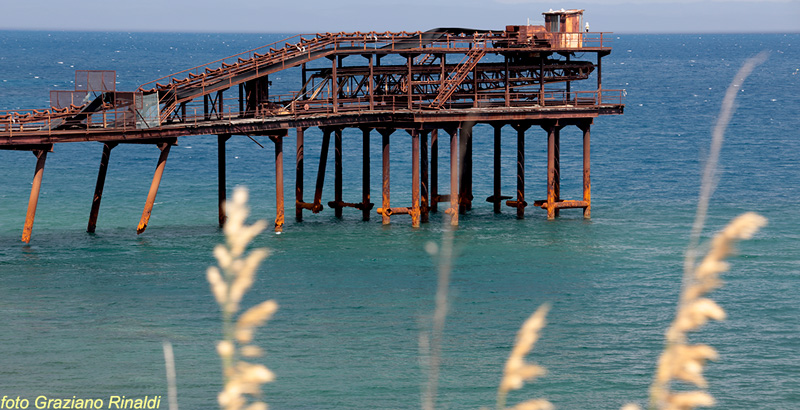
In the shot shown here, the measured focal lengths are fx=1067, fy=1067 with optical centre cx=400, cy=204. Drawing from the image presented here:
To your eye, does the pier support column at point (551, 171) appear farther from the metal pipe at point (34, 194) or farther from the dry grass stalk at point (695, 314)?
the dry grass stalk at point (695, 314)

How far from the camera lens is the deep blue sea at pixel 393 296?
25984mm

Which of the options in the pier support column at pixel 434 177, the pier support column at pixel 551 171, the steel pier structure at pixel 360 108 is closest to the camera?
the steel pier structure at pixel 360 108

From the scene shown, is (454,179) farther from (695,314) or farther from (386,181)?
(695,314)

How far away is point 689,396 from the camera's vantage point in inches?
148

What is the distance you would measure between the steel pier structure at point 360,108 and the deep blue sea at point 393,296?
2030mm

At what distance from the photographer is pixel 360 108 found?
47.8 m

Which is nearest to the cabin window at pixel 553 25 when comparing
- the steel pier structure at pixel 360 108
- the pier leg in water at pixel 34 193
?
the steel pier structure at pixel 360 108

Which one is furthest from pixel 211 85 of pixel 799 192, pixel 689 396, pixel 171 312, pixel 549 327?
pixel 689 396

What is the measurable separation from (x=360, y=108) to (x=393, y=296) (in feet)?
49.0

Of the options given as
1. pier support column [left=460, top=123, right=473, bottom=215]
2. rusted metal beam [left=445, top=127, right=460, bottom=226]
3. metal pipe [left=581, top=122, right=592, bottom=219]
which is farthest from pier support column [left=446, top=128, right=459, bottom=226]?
metal pipe [left=581, top=122, right=592, bottom=219]

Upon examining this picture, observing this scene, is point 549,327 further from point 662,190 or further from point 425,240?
point 662,190

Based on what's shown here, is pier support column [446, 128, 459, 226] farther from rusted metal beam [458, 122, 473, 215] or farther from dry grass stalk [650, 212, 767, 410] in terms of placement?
dry grass stalk [650, 212, 767, 410]

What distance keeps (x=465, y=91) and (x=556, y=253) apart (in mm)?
13082

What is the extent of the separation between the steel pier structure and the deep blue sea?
2030 mm
